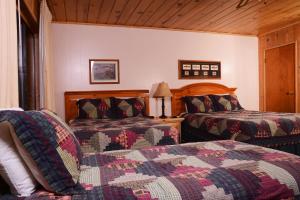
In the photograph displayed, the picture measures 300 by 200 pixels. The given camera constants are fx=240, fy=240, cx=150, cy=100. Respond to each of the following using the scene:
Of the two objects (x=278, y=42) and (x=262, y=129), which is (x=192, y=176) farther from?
(x=278, y=42)

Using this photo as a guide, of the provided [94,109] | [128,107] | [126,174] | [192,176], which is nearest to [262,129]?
[128,107]

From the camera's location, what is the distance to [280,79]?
4613 millimetres

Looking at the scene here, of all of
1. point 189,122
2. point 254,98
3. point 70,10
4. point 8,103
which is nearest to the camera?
point 8,103

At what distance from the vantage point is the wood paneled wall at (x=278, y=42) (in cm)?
422

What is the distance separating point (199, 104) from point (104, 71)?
169cm

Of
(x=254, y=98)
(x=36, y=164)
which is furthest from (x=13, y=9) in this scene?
(x=254, y=98)

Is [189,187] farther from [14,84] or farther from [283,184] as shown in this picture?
[14,84]

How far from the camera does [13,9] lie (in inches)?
63.9

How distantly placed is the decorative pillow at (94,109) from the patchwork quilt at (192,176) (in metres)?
1.95

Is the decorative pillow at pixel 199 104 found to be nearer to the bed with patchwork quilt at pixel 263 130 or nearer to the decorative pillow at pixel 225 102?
the decorative pillow at pixel 225 102

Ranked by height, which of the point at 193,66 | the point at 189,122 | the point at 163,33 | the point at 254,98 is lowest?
the point at 189,122

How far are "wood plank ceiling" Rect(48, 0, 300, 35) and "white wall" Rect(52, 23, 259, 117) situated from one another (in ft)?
0.65

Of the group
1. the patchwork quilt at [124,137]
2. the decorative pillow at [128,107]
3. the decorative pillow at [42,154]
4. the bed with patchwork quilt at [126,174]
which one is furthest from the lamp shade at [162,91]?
the decorative pillow at [42,154]

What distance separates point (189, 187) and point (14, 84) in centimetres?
135
